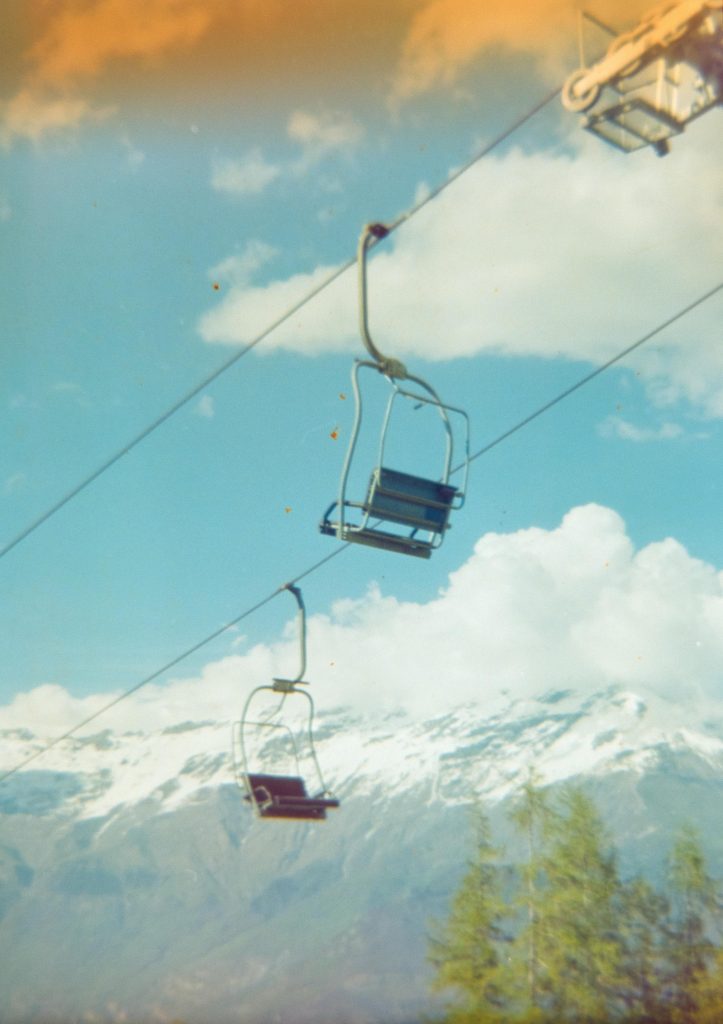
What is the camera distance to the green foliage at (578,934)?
38125 millimetres

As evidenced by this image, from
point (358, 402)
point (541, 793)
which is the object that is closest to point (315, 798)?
point (358, 402)

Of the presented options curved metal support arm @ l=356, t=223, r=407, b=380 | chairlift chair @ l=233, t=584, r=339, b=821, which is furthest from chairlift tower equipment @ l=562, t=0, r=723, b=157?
chairlift chair @ l=233, t=584, r=339, b=821

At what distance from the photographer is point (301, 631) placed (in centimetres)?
1178

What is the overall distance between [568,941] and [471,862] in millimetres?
6155

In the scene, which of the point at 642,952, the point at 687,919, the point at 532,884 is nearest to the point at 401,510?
the point at 532,884

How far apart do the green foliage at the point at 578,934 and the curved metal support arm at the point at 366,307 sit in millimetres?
32181

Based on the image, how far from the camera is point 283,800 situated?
11.2m

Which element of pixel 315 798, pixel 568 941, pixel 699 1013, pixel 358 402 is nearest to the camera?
pixel 358 402

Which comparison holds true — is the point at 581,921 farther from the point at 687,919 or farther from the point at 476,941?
the point at 687,919

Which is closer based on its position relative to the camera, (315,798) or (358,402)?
(358,402)

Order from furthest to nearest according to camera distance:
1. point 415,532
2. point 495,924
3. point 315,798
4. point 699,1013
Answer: point 495,924
point 699,1013
point 315,798
point 415,532

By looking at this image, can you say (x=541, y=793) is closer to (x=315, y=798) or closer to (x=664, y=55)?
(x=315, y=798)

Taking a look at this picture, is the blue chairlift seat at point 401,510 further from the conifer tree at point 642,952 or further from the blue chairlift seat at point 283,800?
the conifer tree at point 642,952

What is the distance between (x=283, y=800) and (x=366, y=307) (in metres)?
6.02
